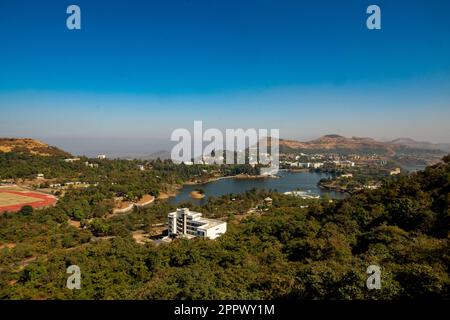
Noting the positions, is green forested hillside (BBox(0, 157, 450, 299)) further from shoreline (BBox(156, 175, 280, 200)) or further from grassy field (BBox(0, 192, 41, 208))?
shoreline (BBox(156, 175, 280, 200))

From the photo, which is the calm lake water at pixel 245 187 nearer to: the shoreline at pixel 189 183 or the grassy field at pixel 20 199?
the shoreline at pixel 189 183

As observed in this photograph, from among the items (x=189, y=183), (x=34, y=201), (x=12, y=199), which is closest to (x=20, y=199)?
(x=12, y=199)

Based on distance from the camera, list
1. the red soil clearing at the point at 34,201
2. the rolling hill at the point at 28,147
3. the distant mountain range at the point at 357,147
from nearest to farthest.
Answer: the red soil clearing at the point at 34,201 < the rolling hill at the point at 28,147 < the distant mountain range at the point at 357,147

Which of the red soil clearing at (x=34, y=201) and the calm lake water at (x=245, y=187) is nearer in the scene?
the red soil clearing at (x=34, y=201)

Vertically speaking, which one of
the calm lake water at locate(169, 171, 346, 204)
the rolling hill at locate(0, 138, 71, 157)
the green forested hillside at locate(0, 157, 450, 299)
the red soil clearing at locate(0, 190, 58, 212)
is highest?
the rolling hill at locate(0, 138, 71, 157)

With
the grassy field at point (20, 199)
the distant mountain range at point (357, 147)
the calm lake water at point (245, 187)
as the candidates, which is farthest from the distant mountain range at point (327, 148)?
the calm lake water at point (245, 187)

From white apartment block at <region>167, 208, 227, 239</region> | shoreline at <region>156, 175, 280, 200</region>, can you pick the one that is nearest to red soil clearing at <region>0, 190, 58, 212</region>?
shoreline at <region>156, 175, 280, 200</region>
